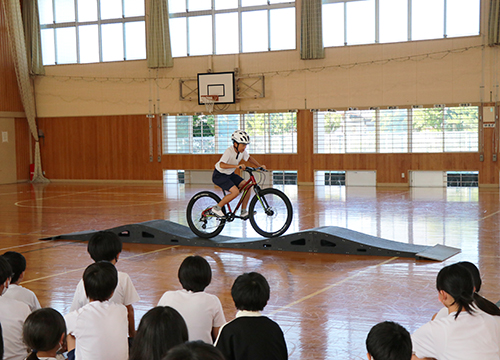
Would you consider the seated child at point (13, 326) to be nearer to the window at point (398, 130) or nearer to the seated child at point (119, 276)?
the seated child at point (119, 276)

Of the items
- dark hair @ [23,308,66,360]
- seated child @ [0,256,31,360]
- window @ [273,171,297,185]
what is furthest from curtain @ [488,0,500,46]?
dark hair @ [23,308,66,360]

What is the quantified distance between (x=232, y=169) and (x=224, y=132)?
428 inches

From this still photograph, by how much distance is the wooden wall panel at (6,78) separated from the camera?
61.5 ft

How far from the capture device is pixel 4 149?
1914 centimetres

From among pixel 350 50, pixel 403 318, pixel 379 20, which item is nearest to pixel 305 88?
pixel 350 50

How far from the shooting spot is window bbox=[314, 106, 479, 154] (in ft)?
49.9

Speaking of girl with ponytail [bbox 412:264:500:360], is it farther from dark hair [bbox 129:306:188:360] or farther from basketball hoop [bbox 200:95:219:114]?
basketball hoop [bbox 200:95:219:114]

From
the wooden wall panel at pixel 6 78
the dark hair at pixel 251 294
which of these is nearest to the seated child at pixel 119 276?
the dark hair at pixel 251 294

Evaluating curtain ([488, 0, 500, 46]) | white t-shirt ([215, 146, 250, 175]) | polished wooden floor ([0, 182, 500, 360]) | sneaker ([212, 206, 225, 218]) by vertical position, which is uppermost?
curtain ([488, 0, 500, 46])

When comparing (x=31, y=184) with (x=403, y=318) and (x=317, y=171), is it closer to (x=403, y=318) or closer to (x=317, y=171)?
Answer: (x=317, y=171)

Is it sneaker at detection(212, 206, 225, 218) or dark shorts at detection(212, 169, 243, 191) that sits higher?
dark shorts at detection(212, 169, 243, 191)

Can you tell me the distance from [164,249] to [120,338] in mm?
4380

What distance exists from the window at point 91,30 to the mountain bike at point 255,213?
1233cm

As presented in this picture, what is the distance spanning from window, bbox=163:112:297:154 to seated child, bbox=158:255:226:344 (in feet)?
46.9
